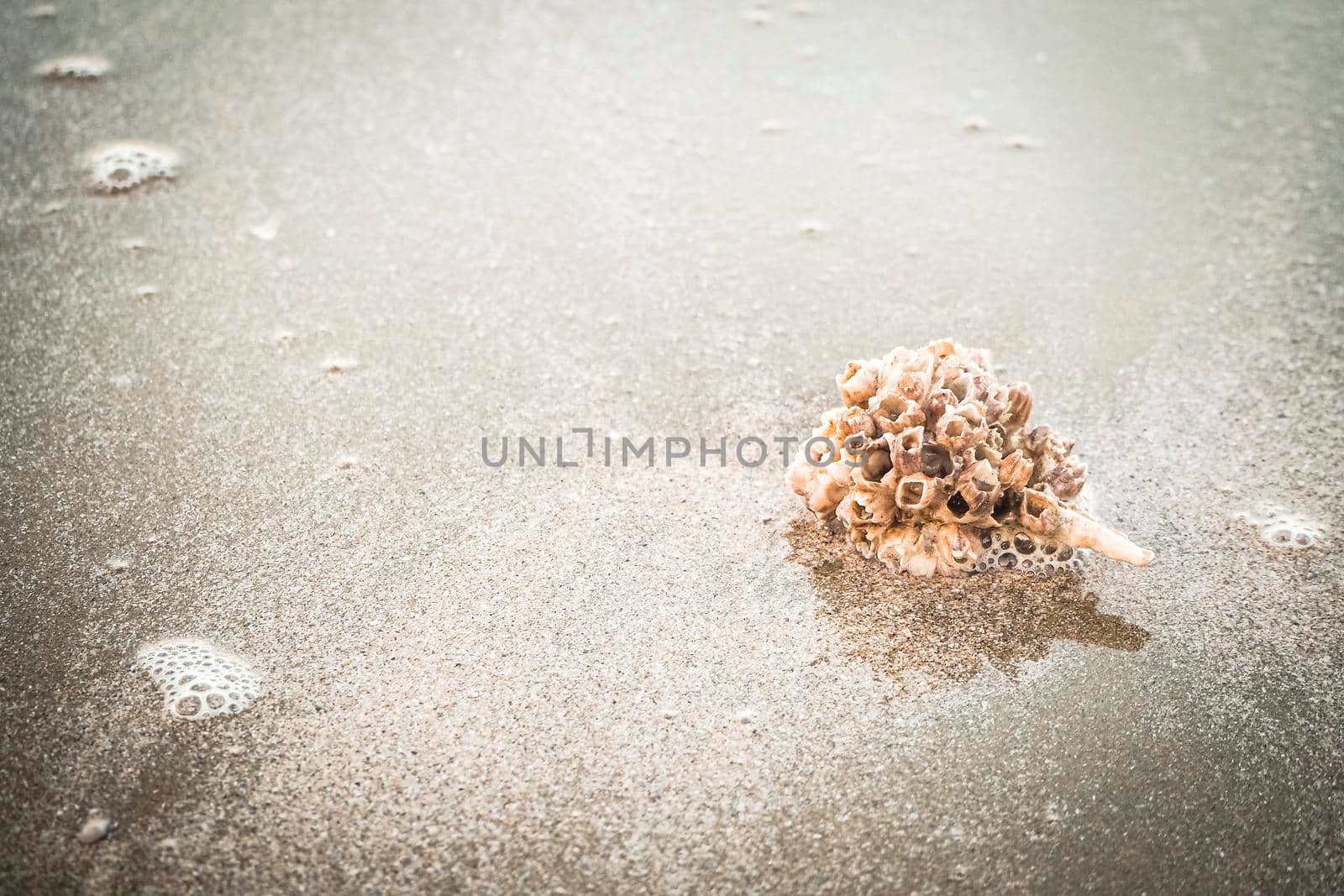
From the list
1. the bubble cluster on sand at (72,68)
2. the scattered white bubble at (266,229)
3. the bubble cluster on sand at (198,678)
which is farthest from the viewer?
the bubble cluster on sand at (72,68)

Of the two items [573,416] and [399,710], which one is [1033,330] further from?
[399,710]

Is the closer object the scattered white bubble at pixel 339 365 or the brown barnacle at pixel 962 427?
the brown barnacle at pixel 962 427

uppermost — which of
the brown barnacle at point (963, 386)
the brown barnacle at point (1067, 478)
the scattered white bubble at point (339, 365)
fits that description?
the brown barnacle at point (963, 386)

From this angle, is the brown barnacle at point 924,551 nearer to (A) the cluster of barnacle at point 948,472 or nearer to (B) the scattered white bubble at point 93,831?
(A) the cluster of barnacle at point 948,472

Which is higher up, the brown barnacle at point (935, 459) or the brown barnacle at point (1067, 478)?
the brown barnacle at point (935, 459)

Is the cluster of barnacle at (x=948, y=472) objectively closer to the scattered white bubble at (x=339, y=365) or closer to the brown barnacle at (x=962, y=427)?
the brown barnacle at (x=962, y=427)

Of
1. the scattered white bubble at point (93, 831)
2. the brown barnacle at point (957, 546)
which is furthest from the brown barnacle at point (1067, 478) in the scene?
the scattered white bubble at point (93, 831)

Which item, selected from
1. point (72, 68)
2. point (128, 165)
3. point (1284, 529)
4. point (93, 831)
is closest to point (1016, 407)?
point (1284, 529)

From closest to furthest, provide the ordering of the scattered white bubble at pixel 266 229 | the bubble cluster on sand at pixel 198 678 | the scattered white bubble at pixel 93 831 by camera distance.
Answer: the scattered white bubble at pixel 93 831 < the bubble cluster on sand at pixel 198 678 < the scattered white bubble at pixel 266 229
